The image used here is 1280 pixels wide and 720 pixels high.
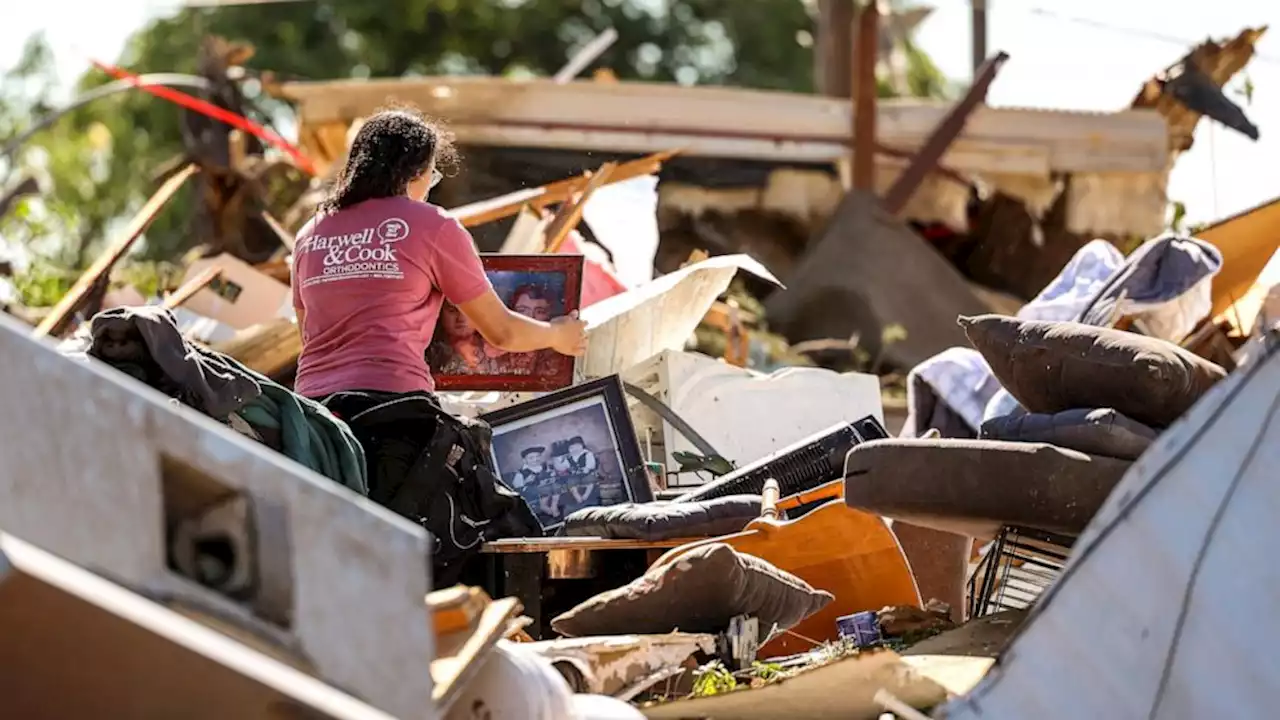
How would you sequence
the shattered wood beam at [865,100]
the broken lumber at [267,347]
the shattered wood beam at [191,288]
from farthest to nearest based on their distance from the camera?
the shattered wood beam at [865,100]
the shattered wood beam at [191,288]
the broken lumber at [267,347]

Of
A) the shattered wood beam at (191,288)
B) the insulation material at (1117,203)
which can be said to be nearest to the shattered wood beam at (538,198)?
the shattered wood beam at (191,288)

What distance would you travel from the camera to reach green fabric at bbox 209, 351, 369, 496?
5629 millimetres

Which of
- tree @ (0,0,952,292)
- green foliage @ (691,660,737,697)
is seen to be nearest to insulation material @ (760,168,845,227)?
green foliage @ (691,660,737,697)

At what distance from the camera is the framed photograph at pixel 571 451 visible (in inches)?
282

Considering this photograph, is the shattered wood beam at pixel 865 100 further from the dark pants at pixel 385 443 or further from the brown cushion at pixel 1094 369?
the brown cushion at pixel 1094 369

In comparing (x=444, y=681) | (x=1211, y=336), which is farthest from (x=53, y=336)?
(x=444, y=681)

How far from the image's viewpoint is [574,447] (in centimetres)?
727

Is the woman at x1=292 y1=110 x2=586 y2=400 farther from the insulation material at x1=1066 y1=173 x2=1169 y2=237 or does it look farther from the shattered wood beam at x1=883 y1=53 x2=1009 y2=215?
the insulation material at x1=1066 y1=173 x2=1169 y2=237

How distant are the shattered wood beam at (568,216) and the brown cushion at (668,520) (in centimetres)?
269

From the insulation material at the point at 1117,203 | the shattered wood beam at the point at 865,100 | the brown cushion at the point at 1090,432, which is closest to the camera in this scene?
the brown cushion at the point at 1090,432

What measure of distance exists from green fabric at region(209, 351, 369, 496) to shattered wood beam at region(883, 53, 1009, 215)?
35.4 ft

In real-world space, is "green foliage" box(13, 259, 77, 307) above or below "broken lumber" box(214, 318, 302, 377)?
above

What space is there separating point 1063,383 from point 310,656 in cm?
284

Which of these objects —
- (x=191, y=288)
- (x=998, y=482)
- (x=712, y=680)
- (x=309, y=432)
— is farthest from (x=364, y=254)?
(x=191, y=288)
